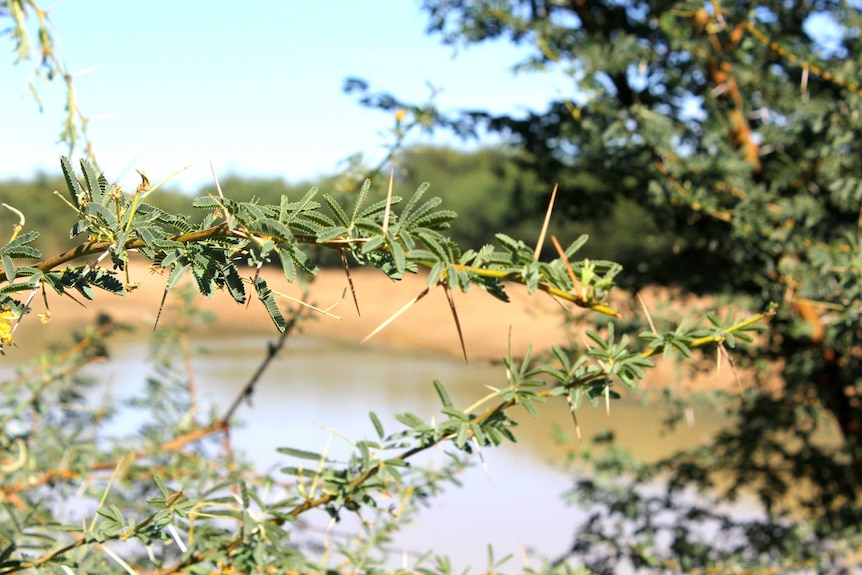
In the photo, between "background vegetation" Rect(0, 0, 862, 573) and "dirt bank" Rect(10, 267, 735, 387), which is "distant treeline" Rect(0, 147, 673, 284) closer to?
"background vegetation" Rect(0, 0, 862, 573)

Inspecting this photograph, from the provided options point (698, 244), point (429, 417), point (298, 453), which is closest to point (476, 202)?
point (429, 417)

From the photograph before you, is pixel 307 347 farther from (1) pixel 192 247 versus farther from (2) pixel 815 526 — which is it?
(1) pixel 192 247

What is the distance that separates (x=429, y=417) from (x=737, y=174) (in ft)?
2.95

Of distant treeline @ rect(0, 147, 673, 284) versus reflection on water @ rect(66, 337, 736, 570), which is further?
reflection on water @ rect(66, 337, 736, 570)

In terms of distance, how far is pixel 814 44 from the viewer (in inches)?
75.4

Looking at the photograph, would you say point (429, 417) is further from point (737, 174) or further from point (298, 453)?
point (298, 453)

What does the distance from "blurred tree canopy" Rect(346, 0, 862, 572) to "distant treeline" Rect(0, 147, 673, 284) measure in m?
0.10

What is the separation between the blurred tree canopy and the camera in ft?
5.24

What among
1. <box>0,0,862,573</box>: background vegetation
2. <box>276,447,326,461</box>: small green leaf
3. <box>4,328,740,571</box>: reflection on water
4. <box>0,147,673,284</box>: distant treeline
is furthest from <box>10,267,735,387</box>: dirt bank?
<box>276,447,326,461</box>: small green leaf

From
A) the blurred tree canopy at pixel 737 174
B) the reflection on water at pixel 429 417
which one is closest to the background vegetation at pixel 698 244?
the blurred tree canopy at pixel 737 174

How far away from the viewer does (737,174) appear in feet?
5.54

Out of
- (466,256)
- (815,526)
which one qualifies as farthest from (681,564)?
(466,256)

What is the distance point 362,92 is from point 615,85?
58cm

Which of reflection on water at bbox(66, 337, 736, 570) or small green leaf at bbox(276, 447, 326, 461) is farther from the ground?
small green leaf at bbox(276, 447, 326, 461)
